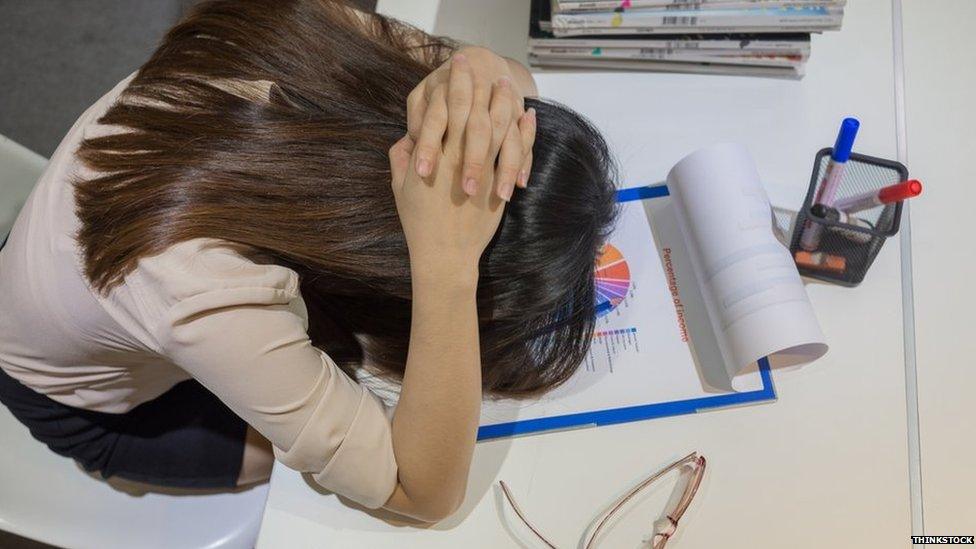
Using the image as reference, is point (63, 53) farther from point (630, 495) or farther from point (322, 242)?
point (630, 495)

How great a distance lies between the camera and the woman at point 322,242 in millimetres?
647

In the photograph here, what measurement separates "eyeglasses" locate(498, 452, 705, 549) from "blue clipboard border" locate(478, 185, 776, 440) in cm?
5

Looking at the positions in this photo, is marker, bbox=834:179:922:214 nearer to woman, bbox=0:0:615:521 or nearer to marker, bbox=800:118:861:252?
marker, bbox=800:118:861:252

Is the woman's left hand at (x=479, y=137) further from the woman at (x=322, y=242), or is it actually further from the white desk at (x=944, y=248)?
the white desk at (x=944, y=248)

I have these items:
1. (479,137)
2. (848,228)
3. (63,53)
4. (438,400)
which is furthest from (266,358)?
(63,53)

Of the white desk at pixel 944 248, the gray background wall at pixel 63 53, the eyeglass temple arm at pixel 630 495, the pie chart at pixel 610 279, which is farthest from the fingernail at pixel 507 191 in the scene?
the gray background wall at pixel 63 53

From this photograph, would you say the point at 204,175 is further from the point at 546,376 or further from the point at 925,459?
the point at 925,459

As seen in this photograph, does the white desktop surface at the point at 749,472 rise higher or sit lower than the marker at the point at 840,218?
lower

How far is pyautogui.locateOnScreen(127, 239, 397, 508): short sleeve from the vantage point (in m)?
0.63

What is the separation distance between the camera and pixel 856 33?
988 millimetres

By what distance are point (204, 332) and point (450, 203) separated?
0.78 ft

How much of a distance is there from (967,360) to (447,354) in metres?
0.55

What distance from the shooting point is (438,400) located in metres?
0.72

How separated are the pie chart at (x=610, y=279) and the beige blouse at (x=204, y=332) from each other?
0.26m
